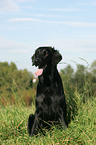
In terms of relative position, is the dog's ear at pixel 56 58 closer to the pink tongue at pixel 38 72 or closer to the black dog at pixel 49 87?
the black dog at pixel 49 87

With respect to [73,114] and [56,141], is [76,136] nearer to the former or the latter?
[56,141]

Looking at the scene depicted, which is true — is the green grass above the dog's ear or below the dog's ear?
below

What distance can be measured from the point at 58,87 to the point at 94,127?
1.05 metres

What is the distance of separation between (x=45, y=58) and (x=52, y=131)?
51.1 inches

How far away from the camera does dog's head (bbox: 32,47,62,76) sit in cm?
352

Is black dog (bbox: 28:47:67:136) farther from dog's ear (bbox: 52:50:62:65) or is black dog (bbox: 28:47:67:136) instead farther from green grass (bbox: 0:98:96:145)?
green grass (bbox: 0:98:96:145)

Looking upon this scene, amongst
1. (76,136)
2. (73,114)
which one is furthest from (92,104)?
(76,136)

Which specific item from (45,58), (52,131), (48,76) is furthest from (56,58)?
(52,131)

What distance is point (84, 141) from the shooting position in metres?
3.50

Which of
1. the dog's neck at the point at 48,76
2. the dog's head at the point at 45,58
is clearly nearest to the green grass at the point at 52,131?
the dog's neck at the point at 48,76

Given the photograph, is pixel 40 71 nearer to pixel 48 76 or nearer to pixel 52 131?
pixel 48 76

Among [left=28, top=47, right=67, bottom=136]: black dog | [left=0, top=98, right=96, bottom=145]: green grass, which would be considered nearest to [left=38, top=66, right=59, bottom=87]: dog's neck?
[left=28, top=47, right=67, bottom=136]: black dog

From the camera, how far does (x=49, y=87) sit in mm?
3592

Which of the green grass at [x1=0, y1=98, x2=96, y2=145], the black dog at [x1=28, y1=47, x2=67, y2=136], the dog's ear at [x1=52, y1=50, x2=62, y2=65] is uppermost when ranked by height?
the dog's ear at [x1=52, y1=50, x2=62, y2=65]
